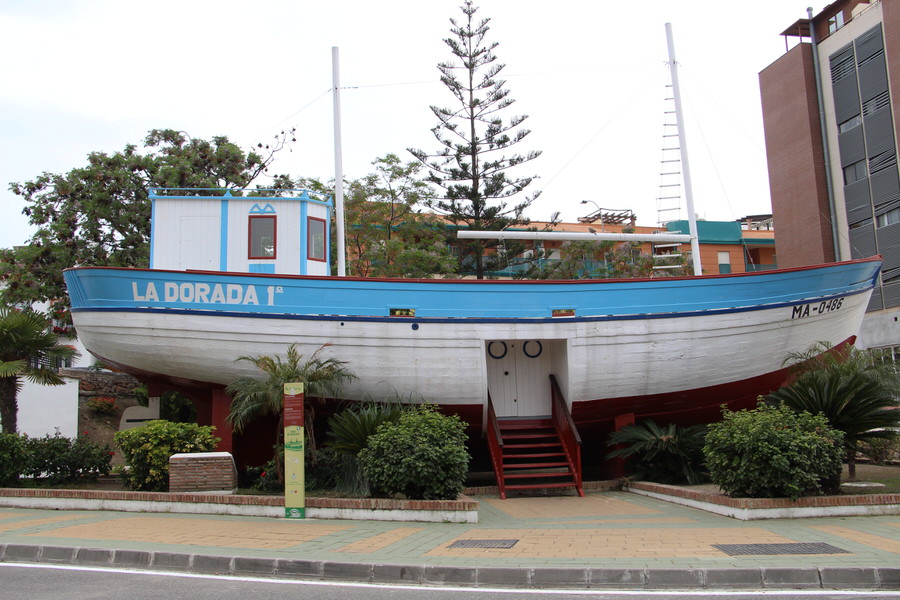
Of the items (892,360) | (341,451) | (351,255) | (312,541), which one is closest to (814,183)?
(351,255)

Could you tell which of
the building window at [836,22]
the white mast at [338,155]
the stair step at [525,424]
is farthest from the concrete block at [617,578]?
the building window at [836,22]

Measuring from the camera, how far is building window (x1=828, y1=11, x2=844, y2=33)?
113 ft

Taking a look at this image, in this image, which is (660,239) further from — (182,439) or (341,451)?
(182,439)

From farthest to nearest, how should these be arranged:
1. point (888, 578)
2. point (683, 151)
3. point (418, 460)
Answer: point (683, 151), point (418, 460), point (888, 578)

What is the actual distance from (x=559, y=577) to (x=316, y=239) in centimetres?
886

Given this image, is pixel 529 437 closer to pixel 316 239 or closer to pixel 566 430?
pixel 566 430

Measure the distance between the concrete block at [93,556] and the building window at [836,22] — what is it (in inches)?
1482

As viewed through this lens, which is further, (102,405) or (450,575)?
(102,405)

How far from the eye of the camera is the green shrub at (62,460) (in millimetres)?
12125

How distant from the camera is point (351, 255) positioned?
2669cm

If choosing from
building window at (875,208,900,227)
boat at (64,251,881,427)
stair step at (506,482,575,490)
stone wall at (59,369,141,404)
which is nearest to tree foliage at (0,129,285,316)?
stone wall at (59,369,141,404)

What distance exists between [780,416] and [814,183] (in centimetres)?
2941

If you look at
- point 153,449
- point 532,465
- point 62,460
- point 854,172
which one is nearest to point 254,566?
point 153,449

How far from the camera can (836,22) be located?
34.6m
